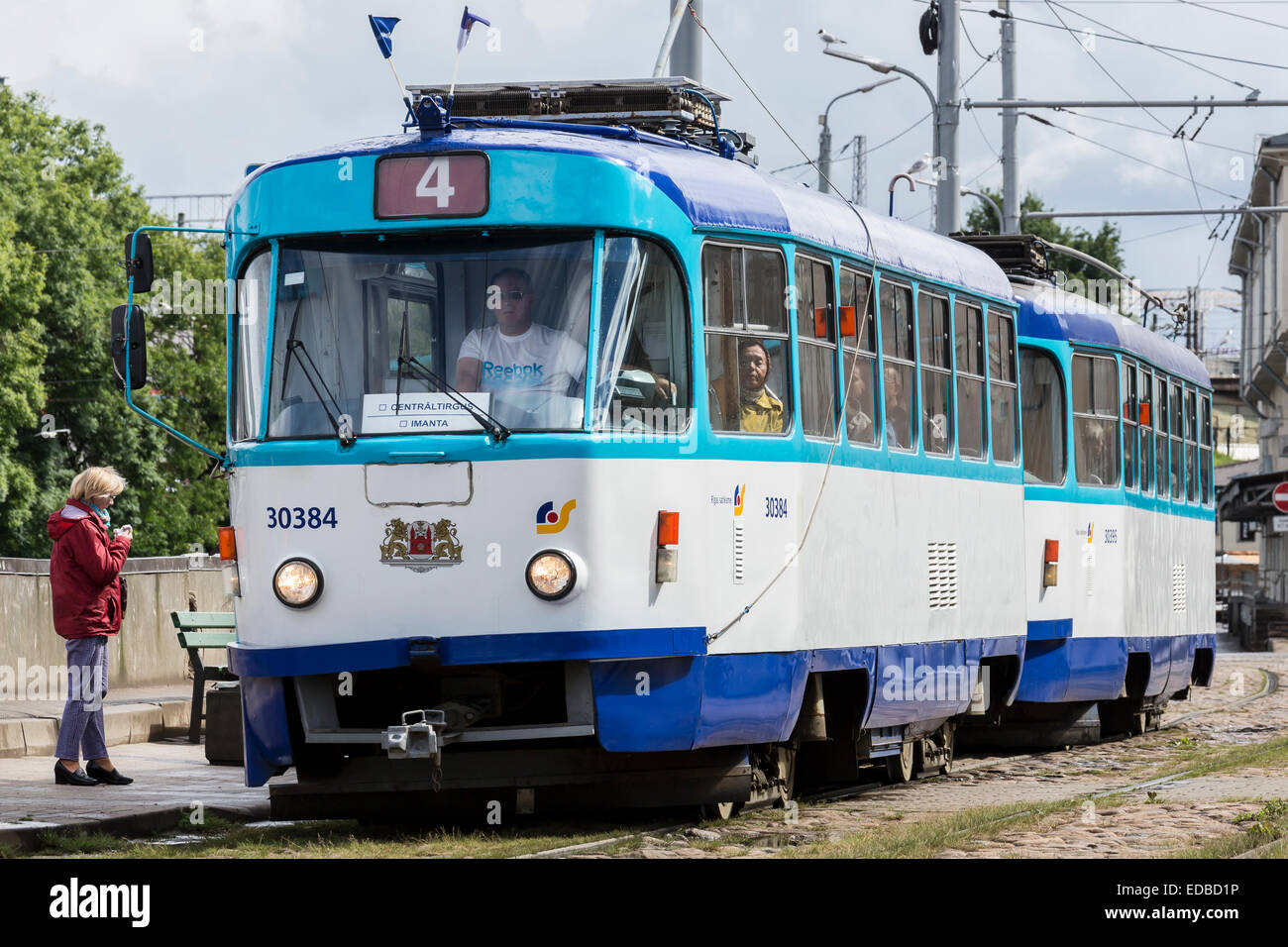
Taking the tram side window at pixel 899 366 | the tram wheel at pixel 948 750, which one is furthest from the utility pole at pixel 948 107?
the tram side window at pixel 899 366

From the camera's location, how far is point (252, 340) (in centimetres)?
1045

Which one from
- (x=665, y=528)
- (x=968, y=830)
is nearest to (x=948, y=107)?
(x=665, y=528)

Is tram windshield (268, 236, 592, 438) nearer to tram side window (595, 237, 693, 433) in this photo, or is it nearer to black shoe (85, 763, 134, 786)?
tram side window (595, 237, 693, 433)

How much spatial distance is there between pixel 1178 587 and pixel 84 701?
11329mm

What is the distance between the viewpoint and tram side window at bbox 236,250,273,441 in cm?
1038

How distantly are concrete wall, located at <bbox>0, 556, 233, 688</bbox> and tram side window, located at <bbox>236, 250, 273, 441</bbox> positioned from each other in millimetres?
7630

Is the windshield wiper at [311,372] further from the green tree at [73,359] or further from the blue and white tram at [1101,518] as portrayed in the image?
the green tree at [73,359]

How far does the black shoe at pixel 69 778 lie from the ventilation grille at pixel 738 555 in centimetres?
426

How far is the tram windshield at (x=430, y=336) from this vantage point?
9984mm

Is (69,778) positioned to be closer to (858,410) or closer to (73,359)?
(858,410)

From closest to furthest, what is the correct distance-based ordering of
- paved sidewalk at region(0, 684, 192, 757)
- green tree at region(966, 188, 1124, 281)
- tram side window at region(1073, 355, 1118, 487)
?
paved sidewalk at region(0, 684, 192, 757), tram side window at region(1073, 355, 1118, 487), green tree at region(966, 188, 1124, 281)

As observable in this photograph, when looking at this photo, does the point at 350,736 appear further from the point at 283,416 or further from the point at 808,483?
the point at 808,483

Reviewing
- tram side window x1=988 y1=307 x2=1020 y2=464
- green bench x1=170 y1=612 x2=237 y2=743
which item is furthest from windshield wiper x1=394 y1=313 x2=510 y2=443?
green bench x1=170 y1=612 x2=237 y2=743
